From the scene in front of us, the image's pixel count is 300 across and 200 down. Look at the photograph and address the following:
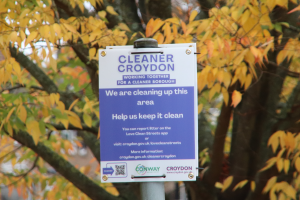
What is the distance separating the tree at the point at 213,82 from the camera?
2.64 m

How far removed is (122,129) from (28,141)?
191cm

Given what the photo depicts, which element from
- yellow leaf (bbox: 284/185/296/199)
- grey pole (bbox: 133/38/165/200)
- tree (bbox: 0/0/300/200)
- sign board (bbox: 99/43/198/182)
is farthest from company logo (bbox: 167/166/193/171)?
yellow leaf (bbox: 284/185/296/199)

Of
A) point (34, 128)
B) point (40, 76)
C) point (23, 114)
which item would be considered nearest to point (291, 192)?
point (34, 128)

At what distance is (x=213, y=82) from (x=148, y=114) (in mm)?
1326

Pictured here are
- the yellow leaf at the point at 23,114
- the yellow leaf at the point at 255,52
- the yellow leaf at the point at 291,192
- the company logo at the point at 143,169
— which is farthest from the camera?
the yellow leaf at the point at 291,192

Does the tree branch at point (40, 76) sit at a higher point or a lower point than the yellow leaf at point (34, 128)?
higher

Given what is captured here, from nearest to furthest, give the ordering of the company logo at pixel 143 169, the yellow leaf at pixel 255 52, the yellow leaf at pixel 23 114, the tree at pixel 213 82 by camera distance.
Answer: the company logo at pixel 143 169
the yellow leaf at pixel 23 114
the yellow leaf at pixel 255 52
the tree at pixel 213 82

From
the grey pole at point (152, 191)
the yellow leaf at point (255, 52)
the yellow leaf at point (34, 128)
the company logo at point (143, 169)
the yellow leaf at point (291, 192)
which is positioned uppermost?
the yellow leaf at point (255, 52)

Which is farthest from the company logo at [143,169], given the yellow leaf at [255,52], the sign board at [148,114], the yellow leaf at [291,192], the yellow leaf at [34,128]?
the yellow leaf at [291,192]

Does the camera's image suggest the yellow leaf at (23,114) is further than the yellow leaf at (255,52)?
No

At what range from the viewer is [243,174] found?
3.94 meters

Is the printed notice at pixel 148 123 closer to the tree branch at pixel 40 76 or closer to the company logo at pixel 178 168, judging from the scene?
the company logo at pixel 178 168

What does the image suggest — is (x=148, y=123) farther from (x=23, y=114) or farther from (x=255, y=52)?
(x=255, y=52)

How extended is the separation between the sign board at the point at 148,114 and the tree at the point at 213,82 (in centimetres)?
79
